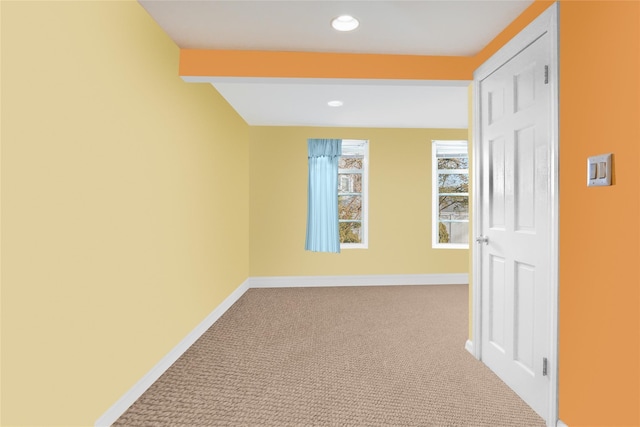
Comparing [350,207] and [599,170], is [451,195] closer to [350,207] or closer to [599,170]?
[350,207]

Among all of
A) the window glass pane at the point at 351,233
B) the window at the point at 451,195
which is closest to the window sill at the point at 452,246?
the window at the point at 451,195

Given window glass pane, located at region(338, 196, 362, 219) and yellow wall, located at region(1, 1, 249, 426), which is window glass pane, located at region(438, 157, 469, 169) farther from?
yellow wall, located at region(1, 1, 249, 426)

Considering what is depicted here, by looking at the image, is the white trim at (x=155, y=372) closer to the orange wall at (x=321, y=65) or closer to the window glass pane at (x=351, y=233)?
the orange wall at (x=321, y=65)

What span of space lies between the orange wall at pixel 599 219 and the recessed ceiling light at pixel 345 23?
1106 mm

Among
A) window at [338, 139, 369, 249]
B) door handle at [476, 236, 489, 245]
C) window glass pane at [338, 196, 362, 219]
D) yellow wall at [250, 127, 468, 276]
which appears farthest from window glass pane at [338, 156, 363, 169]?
door handle at [476, 236, 489, 245]

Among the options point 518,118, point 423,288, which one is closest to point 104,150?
point 518,118

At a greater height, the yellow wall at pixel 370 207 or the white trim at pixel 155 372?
the yellow wall at pixel 370 207

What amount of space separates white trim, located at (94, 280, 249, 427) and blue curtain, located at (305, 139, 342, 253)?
174 cm

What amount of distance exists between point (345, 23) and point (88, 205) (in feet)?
5.91

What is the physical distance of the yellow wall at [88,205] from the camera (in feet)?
4.04

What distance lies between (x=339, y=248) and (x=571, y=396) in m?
3.48

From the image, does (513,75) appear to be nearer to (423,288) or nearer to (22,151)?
(22,151)

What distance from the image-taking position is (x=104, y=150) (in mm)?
1699

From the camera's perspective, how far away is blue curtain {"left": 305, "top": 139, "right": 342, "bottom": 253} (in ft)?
16.2
